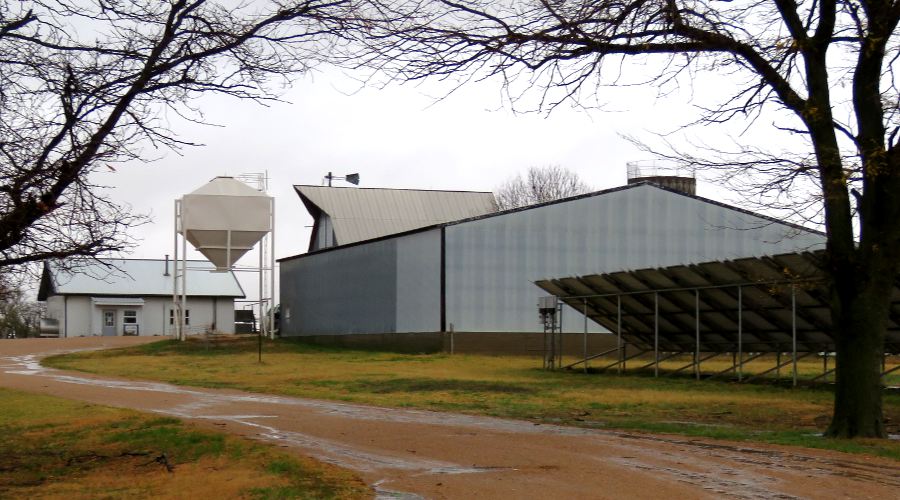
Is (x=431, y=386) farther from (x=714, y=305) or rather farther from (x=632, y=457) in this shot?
(x=632, y=457)

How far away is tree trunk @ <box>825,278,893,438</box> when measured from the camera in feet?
49.5

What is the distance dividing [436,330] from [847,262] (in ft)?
97.0

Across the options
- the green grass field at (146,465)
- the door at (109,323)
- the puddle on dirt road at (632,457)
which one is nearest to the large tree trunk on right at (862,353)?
the puddle on dirt road at (632,457)

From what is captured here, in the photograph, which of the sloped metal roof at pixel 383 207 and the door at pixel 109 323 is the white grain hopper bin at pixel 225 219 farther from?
the door at pixel 109 323

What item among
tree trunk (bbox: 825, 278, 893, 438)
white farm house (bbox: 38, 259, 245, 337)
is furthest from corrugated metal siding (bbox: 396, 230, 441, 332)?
tree trunk (bbox: 825, 278, 893, 438)

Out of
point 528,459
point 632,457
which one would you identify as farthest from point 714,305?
point 528,459

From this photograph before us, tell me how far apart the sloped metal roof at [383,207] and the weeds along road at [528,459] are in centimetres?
4148

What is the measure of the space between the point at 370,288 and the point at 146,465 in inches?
1424

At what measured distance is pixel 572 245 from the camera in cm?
4603

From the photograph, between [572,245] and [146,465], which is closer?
[146,465]

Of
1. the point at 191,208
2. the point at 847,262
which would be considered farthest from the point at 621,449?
the point at 191,208

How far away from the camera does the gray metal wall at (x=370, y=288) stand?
44.7m

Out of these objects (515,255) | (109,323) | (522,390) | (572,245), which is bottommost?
(522,390)

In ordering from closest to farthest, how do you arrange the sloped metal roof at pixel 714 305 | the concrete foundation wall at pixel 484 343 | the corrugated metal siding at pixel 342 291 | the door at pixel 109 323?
the sloped metal roof at pixel 714 305 → the concrete foundation wall at pixel 484 343 → the corrugated metal siding at pixel 342 291 → the door at pixel 109 323
